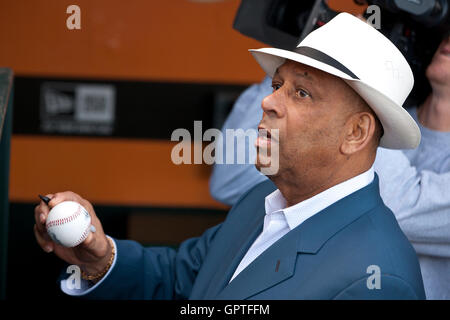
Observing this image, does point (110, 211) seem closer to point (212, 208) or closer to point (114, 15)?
point (212, 208)

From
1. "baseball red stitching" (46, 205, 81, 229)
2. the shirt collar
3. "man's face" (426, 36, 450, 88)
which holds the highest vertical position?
"man's face" (426, 36, 450, 88)

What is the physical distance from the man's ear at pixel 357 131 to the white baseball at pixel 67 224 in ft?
2.29

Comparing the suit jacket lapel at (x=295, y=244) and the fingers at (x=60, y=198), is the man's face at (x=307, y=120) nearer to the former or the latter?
the suit jacket lapel at (x=295, y=244)

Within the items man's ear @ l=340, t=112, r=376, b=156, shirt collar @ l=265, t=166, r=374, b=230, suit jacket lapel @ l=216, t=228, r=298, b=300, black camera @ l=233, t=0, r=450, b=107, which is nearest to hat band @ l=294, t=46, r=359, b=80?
man's ear @ l=340, t=112, r=376, b=156

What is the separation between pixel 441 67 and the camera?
2191 mm

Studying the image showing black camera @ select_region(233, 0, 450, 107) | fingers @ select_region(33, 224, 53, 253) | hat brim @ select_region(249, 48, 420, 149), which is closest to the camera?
hat brim @ select_region(249, 48, 420, 149)

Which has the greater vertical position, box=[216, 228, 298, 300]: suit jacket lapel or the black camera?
the black camera

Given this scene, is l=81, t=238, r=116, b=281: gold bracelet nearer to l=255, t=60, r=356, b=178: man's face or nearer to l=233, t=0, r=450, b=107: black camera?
l=255, t=60, r=356, b=178: man's face

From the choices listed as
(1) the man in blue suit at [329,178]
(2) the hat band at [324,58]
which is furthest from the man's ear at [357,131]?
(2) the hat band at [324,58]

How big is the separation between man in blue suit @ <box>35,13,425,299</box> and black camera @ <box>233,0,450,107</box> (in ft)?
1.43

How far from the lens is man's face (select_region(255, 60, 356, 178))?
1.71m

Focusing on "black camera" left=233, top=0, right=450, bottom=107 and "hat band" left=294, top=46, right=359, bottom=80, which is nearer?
"hat band" left=294, top=46, right=359, bottom=80

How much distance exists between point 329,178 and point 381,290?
1.12 feet

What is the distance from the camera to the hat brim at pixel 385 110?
166 cm
